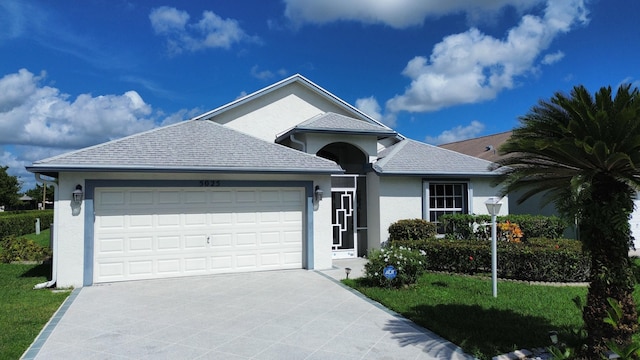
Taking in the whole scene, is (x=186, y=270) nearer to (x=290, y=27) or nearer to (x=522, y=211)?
(x=290, y=27)

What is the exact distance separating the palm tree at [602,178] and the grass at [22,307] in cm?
802

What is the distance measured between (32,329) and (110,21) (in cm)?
917

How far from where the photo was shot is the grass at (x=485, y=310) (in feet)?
20.8

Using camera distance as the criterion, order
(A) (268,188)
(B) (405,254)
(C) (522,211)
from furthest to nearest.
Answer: (C) (522,211) < (A) (268,188) < (B) (405,254)

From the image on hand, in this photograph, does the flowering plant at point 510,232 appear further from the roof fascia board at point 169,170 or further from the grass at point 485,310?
the roof fascia board at point 169,170

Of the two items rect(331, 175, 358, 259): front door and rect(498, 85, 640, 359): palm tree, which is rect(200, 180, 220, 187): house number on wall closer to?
rect(331, 175, 358, 259): front door

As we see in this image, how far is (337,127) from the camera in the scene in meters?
14.4

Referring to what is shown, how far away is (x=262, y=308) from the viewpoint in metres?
8.23

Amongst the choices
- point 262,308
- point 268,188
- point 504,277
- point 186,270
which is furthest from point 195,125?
point 504,277

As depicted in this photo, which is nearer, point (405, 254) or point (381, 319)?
point (381, 319)

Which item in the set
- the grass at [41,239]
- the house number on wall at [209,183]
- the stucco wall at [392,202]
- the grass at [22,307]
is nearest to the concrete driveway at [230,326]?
the grass at [22,307]

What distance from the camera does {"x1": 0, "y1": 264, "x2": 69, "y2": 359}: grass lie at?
6.31 meters

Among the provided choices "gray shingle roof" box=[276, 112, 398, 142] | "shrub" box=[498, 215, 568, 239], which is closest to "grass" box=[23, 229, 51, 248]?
"gray shingle roof" box=[276, 112, 398, 142]

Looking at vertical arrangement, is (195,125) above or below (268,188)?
above
